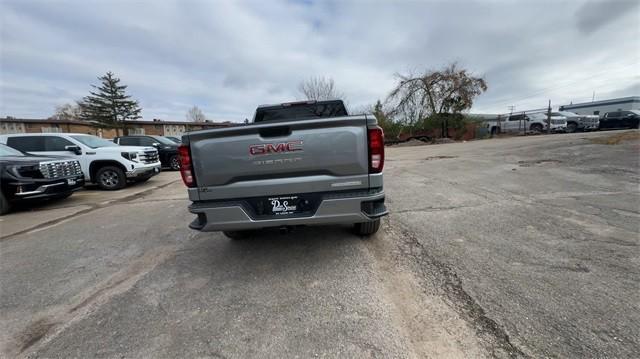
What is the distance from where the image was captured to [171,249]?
397 centimetres

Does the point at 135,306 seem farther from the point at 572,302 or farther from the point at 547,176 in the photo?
the point at 547,176

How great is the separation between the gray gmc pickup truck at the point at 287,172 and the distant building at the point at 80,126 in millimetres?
31525

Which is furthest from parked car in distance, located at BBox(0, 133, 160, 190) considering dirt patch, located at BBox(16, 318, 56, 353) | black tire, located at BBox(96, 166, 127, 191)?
dirt patch, located at BBox(16, 318, 56, 353)

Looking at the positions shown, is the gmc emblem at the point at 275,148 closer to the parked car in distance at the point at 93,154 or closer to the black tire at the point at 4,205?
the black tire at the point at 4,205

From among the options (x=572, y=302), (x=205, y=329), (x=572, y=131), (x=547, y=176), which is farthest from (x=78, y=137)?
(x=572, y=131)

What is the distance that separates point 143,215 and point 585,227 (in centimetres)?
739

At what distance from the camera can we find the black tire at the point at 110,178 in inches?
354

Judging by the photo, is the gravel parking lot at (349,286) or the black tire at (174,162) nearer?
the gravel parking lot at (349,286)

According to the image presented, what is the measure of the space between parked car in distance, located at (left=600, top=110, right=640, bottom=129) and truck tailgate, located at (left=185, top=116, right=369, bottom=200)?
28667 mm

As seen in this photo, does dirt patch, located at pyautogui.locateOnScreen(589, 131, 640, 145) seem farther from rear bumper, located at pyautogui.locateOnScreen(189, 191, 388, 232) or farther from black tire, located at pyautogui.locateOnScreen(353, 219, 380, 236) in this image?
rear bumper, located at pyautogui.locateOnScreen(189, 191, 388, 232)

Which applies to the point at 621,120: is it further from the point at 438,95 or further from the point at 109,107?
the point at 109,107

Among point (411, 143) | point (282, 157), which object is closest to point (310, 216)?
point (282, 157)

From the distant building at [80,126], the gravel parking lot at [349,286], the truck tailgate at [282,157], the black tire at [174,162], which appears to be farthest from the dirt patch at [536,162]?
the distant building at [80,126]

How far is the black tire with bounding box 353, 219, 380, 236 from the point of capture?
3.65 m
